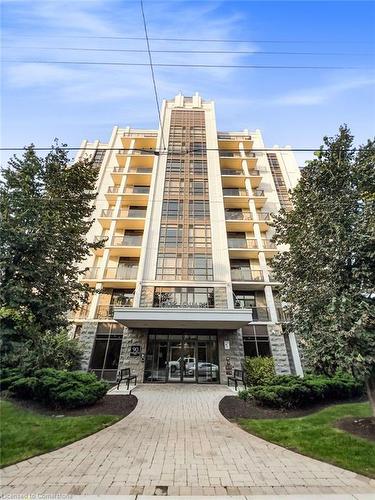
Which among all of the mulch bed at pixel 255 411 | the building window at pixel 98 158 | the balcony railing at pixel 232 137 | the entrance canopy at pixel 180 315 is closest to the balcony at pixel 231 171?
the balcony railing at pixel 232 137

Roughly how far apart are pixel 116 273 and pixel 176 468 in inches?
700

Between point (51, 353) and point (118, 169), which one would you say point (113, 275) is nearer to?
point (51, 353)

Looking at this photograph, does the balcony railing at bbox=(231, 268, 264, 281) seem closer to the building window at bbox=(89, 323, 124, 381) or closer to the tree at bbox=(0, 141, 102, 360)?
the building window at bbox=(89, 323, 124, 381)

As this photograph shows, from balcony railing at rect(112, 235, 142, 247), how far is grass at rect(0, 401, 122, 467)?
49.3ft

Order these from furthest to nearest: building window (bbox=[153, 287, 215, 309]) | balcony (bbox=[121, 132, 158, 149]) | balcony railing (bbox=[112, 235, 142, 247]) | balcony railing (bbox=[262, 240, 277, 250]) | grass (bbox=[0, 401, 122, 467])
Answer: balcony (bbox=[121, 132, 158, 149]), balcony railing (bbox=[112, 235, 142, 247]), balcony railing (bbox=[262, 240, 277, 250]), building window (bbox=[153, 287, 215, 309]), grass (bbox=[0, 401, 122, 467])

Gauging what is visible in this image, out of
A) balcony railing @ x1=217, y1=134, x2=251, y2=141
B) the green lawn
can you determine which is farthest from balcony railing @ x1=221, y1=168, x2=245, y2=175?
the green lawn

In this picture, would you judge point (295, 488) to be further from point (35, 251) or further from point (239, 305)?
point (239, 305)

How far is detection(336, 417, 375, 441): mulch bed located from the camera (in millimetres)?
6841

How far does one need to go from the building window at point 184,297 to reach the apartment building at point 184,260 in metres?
0.07

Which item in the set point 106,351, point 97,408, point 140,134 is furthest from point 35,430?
point 140,134

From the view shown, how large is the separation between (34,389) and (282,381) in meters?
9.21

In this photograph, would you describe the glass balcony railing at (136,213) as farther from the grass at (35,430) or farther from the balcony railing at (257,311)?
the grass at (35,430)

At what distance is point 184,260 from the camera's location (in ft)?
68.0

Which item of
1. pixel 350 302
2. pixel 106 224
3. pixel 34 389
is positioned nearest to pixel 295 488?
pixel 350 302
